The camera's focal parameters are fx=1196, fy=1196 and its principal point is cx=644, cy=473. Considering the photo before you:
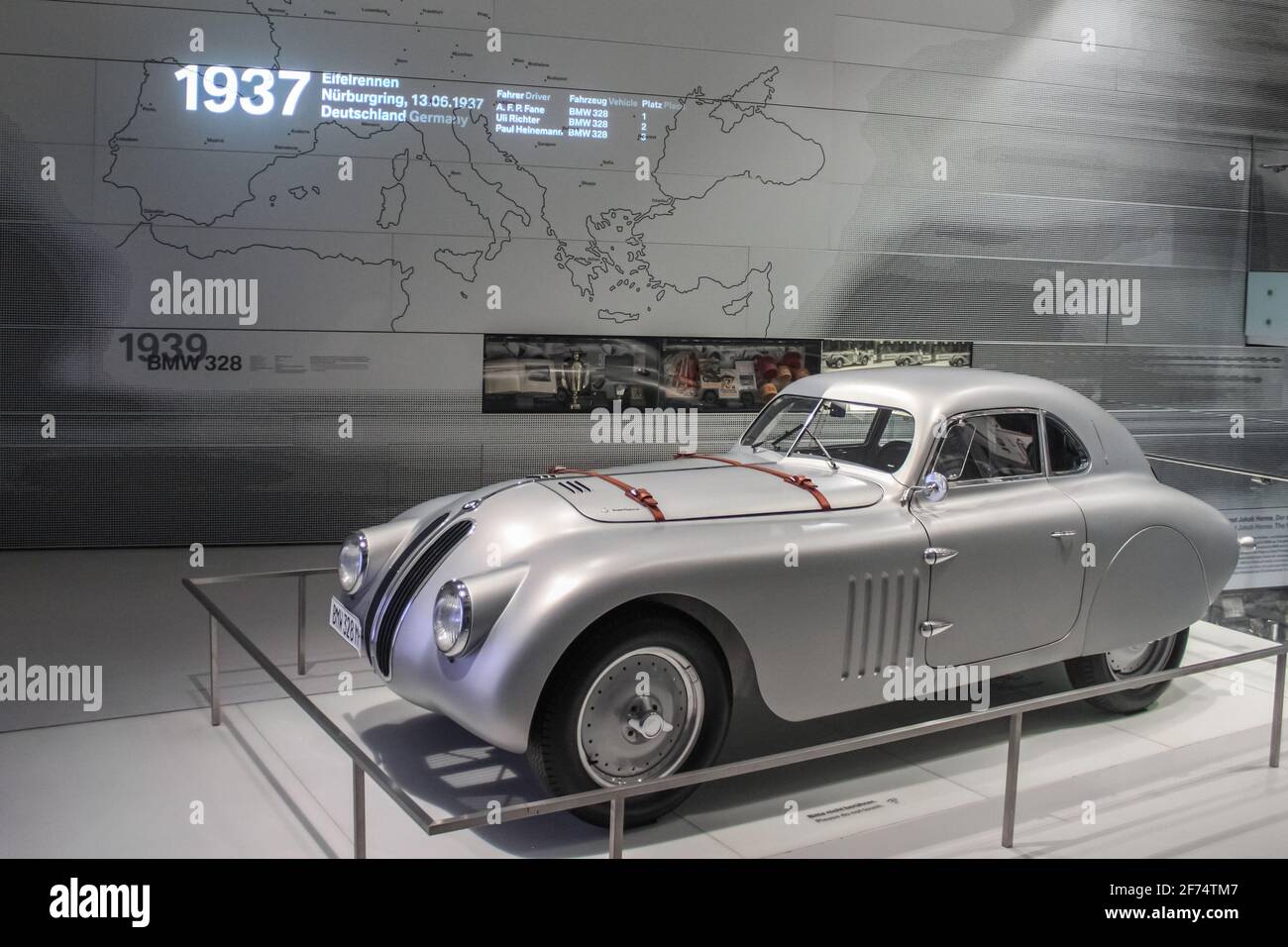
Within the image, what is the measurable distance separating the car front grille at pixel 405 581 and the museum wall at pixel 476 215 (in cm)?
392

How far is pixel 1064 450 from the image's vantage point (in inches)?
185

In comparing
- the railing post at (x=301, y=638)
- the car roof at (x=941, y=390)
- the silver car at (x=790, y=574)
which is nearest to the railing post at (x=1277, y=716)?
the silver car at (x=790, y=574)

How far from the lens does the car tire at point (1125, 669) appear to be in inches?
185

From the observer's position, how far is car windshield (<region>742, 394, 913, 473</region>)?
4473 mm

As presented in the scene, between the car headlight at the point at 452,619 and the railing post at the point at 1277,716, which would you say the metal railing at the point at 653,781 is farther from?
the car headlight at the point at 452,619

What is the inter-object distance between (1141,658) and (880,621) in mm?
1518

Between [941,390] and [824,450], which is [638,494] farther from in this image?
[941,390]

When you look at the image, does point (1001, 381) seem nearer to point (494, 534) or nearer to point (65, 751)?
point (494, 534)

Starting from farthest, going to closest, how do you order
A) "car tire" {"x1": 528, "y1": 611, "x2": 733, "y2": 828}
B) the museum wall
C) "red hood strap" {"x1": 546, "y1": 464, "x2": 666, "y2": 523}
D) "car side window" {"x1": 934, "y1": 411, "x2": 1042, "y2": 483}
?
the museum wall < "car side window" {"x1": 934, "y1": 411, "x2": 1042, "y2": 483} < "red hood strap" {"x1": 546, "y1": 464, "x2": 666, "y2": 523} < "car tire" {"x1": 528, "y1": 611, "x2": 733, "y2": 828}

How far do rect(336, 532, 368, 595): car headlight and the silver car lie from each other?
1cm

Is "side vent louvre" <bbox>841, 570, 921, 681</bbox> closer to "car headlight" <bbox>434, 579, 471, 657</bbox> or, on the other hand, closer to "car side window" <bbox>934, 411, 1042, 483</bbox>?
"car side window" <bbox>934, 411, 1042, 483</bbox>
